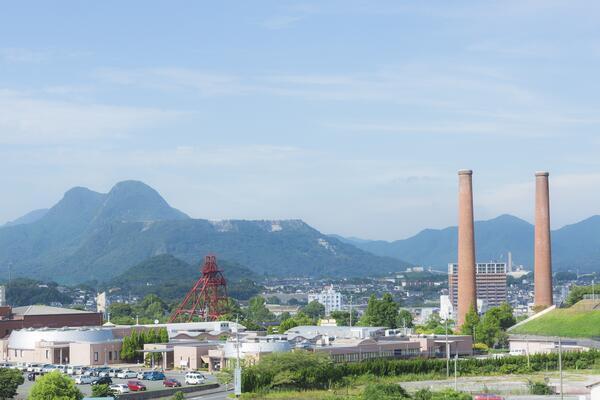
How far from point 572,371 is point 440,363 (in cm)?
980

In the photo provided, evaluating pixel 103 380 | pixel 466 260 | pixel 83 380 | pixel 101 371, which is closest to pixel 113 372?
pixel 101 371

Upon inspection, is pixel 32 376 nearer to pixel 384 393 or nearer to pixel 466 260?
pixel 384 393

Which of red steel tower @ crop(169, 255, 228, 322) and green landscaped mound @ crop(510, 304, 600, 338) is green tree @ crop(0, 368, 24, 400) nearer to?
green landscaped mound @ crop(510, 304, 600, 338)

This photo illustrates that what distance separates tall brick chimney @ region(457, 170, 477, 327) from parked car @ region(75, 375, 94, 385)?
168 ft

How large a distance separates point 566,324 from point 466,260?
12.9 m

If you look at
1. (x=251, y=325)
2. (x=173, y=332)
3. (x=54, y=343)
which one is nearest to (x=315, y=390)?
(x=54, y=343)

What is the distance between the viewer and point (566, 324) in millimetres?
102938

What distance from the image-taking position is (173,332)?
100m

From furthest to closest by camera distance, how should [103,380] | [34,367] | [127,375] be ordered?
[34,367], [127,375], [103,380]

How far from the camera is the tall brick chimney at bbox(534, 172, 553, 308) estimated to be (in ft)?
381

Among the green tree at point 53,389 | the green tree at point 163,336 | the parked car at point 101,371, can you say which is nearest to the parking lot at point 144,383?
the parked car at point 101,371

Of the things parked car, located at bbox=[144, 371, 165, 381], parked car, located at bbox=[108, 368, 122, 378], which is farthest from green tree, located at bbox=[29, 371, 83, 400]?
parked car, located at bbox=[108, 368, 122, 378]

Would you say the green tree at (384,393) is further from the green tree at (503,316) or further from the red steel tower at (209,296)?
the red steel tower at (209,296)

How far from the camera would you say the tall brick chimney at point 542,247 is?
116 m
